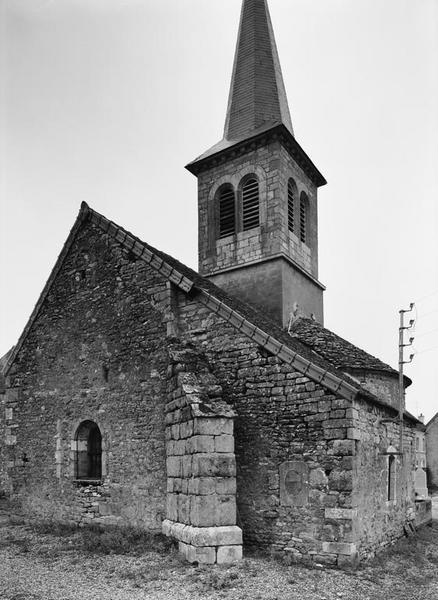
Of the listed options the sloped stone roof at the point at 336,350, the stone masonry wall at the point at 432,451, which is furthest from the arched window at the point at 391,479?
the stone masonry wall at the point at 432,451

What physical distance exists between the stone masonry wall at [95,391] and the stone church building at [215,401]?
0.04m

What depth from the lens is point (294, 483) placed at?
29.5 ft

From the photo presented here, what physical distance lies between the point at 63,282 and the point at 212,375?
546 centimetres

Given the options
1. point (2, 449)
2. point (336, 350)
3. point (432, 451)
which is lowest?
point (432, 451)

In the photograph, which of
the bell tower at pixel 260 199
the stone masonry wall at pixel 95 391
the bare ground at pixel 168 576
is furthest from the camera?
the bell tower at pixel 260 199

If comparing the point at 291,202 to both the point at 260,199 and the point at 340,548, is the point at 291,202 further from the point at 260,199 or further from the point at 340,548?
the point at 340,548

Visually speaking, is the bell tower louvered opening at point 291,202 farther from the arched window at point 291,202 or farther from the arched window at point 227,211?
the arched window at point 227,211

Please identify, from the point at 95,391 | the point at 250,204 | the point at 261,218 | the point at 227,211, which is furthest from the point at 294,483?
the point at 227,211

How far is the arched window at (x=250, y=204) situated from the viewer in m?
16.6

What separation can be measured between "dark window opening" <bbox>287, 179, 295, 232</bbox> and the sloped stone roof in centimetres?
373

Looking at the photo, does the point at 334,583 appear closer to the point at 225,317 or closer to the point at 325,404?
the point at 325,404

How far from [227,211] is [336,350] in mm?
6469

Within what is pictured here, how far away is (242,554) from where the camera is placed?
347 inches

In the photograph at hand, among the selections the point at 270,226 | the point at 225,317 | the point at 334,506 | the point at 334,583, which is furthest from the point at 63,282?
the point at 334,583
